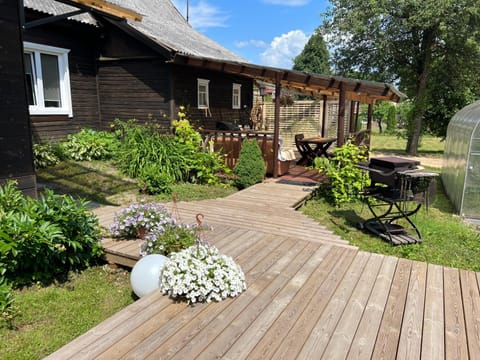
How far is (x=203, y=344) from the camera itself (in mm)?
2119

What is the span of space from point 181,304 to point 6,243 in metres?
1.54

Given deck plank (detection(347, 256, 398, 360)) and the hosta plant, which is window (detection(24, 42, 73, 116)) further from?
deck plank (detection(347, 256, 398, 360))

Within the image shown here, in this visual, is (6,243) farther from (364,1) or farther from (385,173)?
(364,1)

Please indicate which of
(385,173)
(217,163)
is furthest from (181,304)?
(217,163)

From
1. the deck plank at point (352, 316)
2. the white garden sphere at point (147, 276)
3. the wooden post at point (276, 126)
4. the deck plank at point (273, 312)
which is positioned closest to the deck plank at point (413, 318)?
the deck plank at point (352, 316)

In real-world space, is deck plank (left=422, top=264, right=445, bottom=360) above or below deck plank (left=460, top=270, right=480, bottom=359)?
above

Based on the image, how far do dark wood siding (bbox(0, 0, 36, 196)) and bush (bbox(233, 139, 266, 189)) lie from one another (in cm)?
390

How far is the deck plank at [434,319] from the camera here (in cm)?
214

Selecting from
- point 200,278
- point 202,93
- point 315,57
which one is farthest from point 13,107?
point 315,57

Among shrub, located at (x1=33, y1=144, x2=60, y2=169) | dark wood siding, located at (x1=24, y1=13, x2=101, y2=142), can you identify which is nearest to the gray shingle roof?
dark wood siding, located at (x1=24, y1=13, x2=101, y2=142)

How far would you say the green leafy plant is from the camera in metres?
6.00

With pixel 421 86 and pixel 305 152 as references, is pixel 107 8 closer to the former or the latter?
pixel 305 152

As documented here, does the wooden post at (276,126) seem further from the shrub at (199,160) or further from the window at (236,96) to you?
the window at (236,96)

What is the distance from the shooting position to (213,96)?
426 inches
